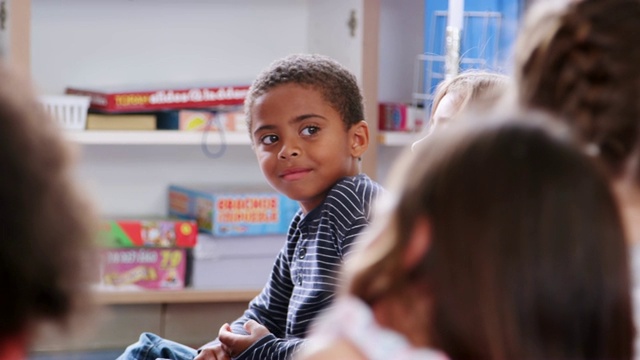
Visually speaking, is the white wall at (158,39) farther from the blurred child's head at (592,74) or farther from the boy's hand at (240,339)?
the blurred child's head at (592,74)

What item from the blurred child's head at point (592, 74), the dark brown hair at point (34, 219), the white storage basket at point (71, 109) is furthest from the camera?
the white storage basket at point (71, 109)

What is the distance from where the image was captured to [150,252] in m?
2.34

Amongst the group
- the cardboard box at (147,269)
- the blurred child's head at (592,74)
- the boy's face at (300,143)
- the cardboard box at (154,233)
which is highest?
the blurred child's head at (592,74)

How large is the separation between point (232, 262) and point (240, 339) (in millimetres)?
1066

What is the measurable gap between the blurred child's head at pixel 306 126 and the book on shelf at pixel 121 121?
0.89m

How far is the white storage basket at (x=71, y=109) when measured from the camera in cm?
226

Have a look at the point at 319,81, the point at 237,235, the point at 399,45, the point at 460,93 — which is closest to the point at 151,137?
the point at 237,235

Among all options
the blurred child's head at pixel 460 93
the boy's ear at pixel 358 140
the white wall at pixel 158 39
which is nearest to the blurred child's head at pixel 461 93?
the blurred child's head at pixel 460 93

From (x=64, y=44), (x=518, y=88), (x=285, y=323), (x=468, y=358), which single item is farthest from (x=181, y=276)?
(x=468, y=358)

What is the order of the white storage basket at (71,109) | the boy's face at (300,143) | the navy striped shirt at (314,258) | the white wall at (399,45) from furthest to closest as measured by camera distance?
the white wall at (399,45) < the white storage basket at (71,109) < the boy's face at (300,143) < the navy striped shirt at (314,258)

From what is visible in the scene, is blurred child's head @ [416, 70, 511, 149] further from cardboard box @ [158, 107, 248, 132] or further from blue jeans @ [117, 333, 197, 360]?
cardboard box @ [158, 107, 248, 132]

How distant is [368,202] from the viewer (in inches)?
52.2

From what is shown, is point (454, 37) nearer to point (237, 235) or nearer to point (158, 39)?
point (237, 235)

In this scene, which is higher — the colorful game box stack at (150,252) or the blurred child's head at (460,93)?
the blurred child's head at (460,93)
